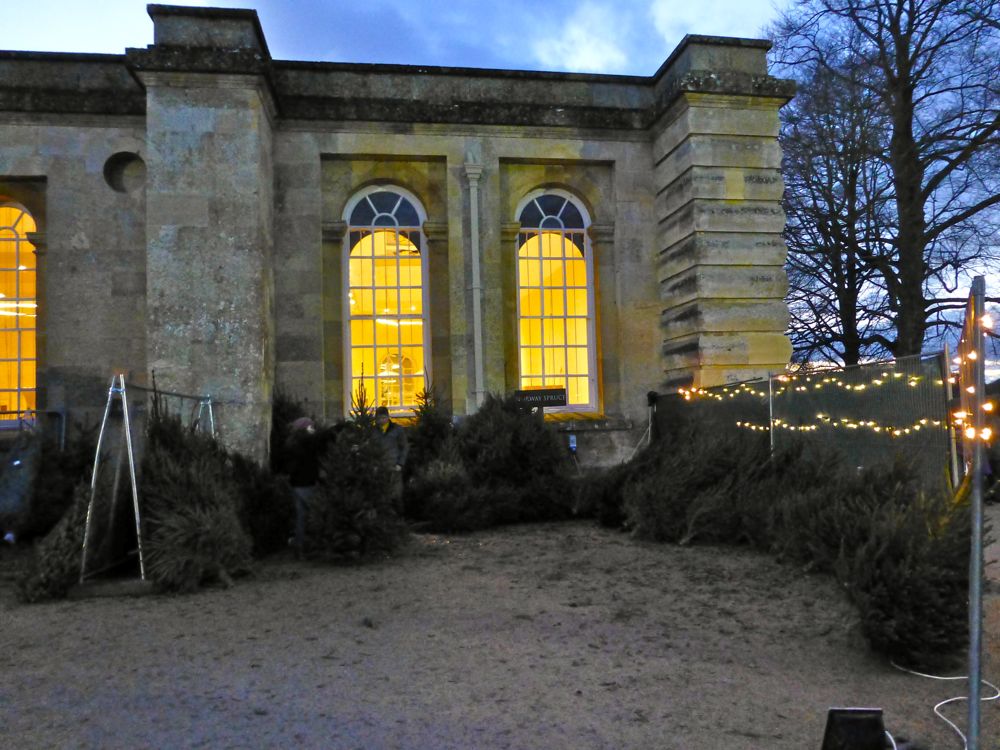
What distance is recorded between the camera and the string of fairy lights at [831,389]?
7125 mm

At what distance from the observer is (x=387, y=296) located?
45.1 feet

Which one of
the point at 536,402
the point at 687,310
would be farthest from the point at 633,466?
the point at 687,310

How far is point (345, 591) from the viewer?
278 inches

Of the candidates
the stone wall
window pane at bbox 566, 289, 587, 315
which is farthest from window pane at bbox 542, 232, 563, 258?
the stone wall

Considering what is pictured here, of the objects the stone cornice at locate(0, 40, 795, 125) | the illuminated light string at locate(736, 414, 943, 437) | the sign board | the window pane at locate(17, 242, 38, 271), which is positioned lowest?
the illuminated light string at locate(736, 414, 943, 437)

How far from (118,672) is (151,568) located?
91.3 inches

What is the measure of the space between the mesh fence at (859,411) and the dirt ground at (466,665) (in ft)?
4.87

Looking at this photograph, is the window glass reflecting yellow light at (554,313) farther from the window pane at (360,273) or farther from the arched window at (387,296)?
the window pane at (360,273)


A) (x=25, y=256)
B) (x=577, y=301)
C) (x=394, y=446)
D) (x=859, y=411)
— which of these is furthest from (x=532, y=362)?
(x=25, y=256)

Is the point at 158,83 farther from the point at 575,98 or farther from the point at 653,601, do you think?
the point at 653,601

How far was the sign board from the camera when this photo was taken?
11.8 m

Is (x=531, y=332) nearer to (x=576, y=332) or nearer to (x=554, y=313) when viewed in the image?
(x=554, y=313)

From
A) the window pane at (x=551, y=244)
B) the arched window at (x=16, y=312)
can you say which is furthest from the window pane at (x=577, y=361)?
the arched window at (x=16, y=312)

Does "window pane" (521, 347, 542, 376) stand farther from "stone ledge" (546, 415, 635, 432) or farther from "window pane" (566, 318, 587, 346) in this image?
"stone ledge" (546, 415, 635, 432)
